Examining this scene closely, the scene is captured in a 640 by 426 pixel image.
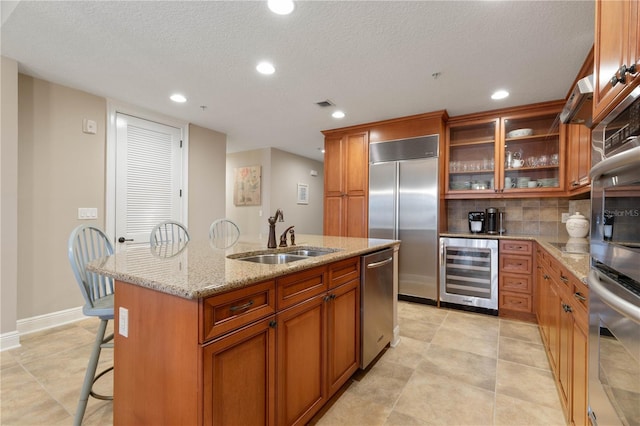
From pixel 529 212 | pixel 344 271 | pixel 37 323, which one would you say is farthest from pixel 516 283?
pixel 37 323

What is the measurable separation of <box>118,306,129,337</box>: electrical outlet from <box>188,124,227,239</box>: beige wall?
322cm

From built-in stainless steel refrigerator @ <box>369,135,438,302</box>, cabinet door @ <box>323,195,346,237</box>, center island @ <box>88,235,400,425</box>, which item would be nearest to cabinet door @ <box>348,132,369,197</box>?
built-in stainless steel refrigerator @ <box>369,135,438,302</box>

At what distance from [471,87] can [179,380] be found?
11.1 feet

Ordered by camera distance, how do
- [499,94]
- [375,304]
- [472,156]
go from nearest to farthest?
[375,304] < [499,94] < [472,156]

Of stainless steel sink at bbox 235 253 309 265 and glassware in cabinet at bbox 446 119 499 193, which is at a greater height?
glassware in cabinet at bbox 446 119 499 193

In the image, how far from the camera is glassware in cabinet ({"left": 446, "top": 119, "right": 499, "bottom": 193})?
3793mm

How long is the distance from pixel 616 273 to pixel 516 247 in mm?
2613

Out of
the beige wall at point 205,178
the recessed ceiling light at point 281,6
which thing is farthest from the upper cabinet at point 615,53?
the beige wall at point 205,178

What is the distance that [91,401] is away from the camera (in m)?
1.81

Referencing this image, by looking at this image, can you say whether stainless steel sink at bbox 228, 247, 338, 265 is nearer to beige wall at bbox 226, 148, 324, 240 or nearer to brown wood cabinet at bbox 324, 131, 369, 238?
brown wood cabinet at bbox 324, 131, 369, 238

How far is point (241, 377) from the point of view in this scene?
1.14m

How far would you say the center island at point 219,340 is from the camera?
1026 mm

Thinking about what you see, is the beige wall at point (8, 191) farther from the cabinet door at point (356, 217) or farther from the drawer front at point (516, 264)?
the drawer front at point (516, 264)

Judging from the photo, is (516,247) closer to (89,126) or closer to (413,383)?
(413,383)
